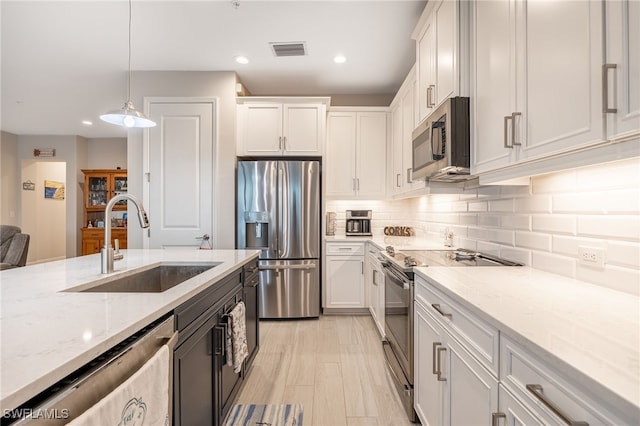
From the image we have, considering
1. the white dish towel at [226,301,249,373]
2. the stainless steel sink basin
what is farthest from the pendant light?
the white dish towel at [226,301,249,373]

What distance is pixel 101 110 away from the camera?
5078 millimetres

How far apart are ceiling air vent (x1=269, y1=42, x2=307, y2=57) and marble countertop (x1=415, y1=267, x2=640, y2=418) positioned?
2605 mm

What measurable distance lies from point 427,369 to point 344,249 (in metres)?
2.18

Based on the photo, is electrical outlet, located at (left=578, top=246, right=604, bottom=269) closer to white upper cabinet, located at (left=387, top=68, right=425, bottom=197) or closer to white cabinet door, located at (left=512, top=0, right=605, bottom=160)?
white cabinet door, located at (left=512, top=0, right=605, bottom=160)

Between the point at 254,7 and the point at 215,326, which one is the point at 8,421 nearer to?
the point at 215,326

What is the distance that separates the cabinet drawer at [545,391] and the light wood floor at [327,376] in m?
1.25

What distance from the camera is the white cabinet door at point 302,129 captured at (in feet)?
12.2

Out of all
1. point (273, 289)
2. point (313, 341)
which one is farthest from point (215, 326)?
point (273, 289)

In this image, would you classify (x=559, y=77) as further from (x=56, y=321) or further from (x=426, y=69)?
(x=56, y=321)

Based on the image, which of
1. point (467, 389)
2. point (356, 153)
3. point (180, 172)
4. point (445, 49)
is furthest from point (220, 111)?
point (467, 389)

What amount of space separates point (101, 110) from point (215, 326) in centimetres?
518

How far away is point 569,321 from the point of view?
2.81 ft

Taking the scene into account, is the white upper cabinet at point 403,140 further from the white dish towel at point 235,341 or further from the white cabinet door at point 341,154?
the white dish towel at point 235,341

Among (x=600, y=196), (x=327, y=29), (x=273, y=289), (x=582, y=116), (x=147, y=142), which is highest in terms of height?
(x=327, y=29)
